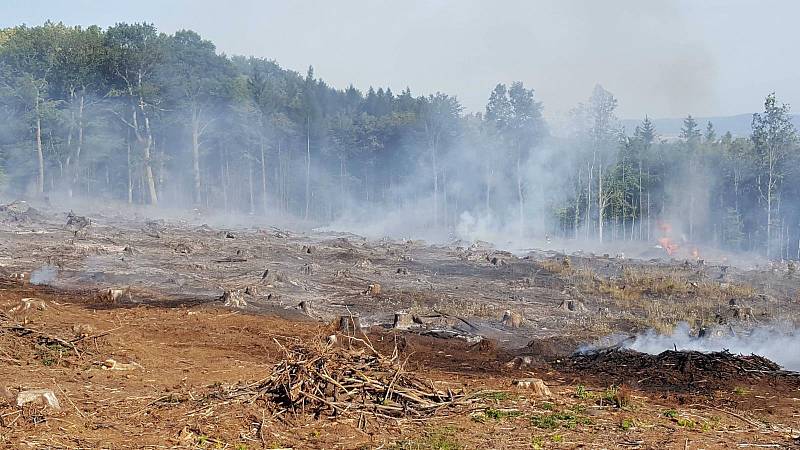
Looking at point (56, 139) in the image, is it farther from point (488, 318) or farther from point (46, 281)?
point (488, 318)

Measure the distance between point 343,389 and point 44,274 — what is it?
13.9 m

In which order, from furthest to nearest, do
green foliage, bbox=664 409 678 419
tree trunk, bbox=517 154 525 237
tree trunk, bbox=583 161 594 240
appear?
tree trunk, bbox=517 154 525 237, tree trunk, bbox=583 161 594 240, green foliage, bbox=664 409 678 419

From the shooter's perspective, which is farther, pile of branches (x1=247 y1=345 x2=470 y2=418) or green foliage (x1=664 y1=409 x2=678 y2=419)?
green foliage (x1=664 y1=409 x2=678 y2=419)

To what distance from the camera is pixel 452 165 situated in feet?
218

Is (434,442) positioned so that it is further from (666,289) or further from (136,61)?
(136,61)

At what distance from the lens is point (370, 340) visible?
12234 mm

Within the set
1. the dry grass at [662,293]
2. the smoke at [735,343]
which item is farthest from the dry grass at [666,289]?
the smoke at [735,343]

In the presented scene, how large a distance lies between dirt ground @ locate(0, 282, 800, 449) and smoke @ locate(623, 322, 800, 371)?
370 cm

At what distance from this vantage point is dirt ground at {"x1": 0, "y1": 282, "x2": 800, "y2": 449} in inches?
261

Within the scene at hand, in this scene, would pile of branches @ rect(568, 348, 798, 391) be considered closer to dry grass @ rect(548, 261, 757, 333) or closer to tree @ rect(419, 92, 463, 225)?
dry grass @ rect(548, 261, 757, 333)

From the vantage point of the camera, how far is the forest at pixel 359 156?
4950 centimetres

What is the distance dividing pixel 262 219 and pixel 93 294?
4290 cm

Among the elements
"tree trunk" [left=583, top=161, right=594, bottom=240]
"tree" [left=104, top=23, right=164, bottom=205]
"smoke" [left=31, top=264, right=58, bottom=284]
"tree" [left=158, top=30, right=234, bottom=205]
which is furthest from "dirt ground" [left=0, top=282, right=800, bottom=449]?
Result: "tree trunk" [left=583, top=161, right=594, bottom=240]

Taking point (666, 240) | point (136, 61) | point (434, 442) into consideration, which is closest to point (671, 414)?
point (434, 442)
